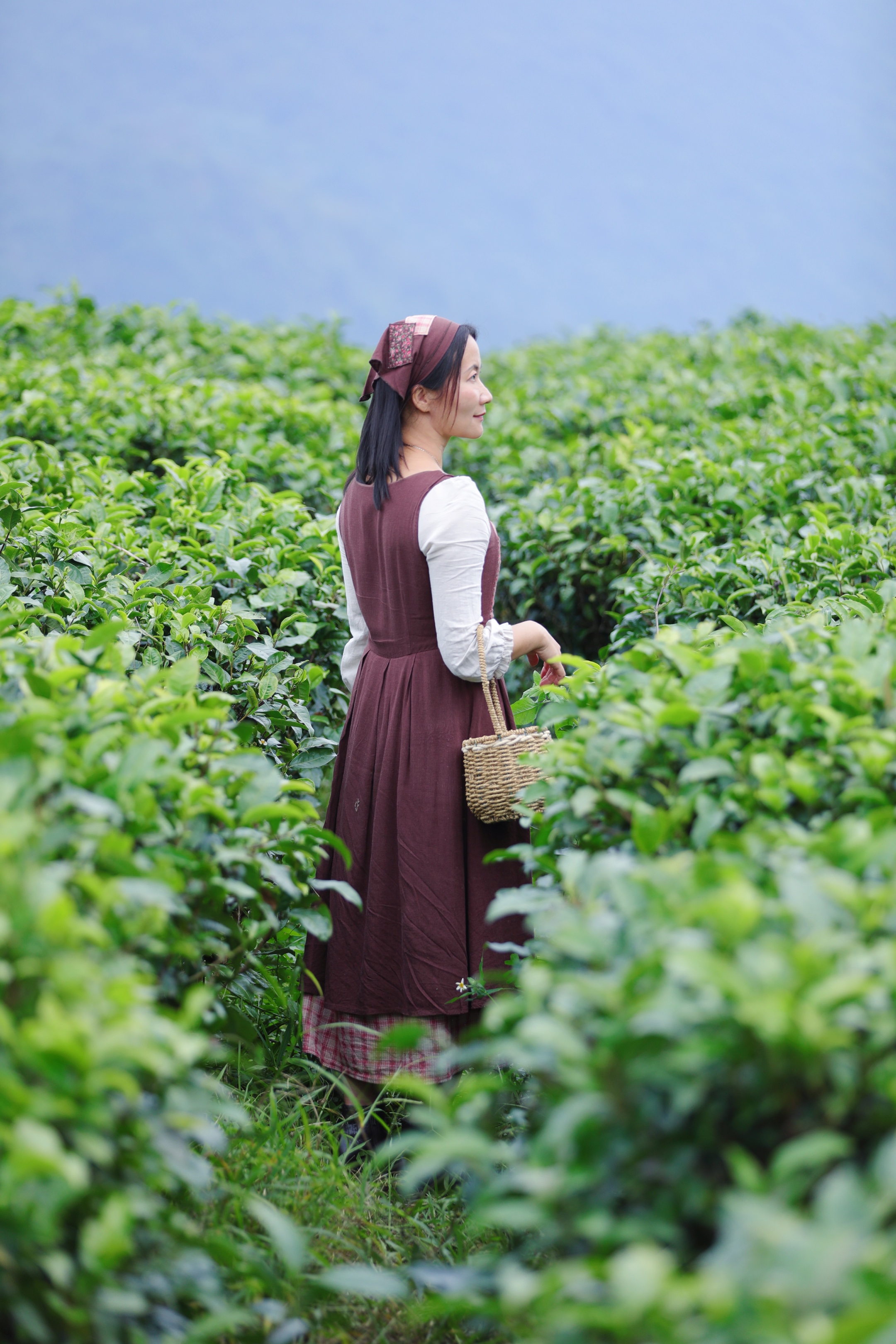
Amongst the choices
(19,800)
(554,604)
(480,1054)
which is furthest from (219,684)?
(554,604)

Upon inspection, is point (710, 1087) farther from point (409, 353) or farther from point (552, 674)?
point (409, 353)

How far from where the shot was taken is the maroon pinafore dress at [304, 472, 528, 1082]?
2.46 meters

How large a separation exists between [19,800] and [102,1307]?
0.57 meters

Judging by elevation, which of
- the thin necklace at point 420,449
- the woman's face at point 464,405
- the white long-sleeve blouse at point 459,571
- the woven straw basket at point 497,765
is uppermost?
the woman's face at point 464,405

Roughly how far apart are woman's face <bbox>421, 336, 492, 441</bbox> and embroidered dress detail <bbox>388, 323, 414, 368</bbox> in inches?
3.2

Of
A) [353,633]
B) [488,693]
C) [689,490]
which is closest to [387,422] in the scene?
[353,633]

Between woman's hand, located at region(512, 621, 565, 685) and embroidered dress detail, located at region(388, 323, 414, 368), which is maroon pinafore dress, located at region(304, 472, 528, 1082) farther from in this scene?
embroidered dress detail, located at region(388, 323, 414, 368)

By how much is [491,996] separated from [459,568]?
2.98ft

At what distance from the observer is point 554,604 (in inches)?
156

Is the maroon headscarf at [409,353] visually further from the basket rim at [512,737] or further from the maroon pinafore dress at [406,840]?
the basket rim at [512,737]

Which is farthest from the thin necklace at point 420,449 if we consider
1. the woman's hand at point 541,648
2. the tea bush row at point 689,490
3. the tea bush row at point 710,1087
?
the tea bush row at point 710,1087

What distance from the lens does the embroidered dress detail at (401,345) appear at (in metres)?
2.51

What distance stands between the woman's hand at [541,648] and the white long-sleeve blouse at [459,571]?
0.13 ft

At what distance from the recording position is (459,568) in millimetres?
2381
